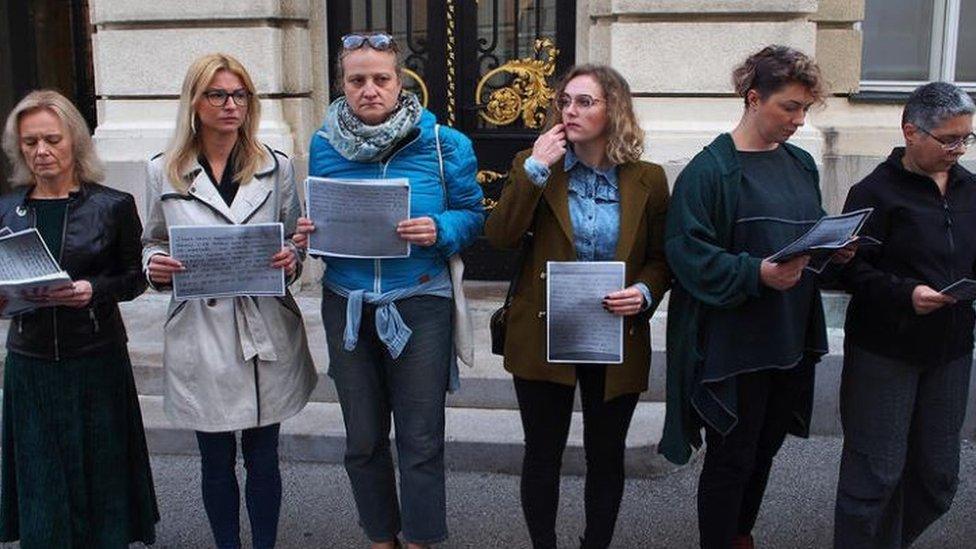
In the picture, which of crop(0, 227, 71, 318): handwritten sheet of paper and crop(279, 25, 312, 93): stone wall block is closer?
crop(0, 227, 71, 318): handwritten sheet of paper

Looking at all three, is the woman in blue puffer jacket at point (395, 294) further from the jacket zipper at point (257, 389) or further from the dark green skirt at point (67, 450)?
the dark green skirt at point (67, 450)

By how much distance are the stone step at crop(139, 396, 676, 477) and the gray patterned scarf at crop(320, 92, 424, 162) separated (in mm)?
2031

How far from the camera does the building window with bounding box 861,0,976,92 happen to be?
→ 21.2ft

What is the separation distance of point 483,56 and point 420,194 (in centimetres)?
365

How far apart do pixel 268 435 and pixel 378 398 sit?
17.2 inches

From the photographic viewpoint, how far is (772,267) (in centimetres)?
304

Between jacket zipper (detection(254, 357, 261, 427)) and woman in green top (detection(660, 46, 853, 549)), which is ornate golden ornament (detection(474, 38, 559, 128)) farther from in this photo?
jacket zipper (detection(254, 357, 261, 427))

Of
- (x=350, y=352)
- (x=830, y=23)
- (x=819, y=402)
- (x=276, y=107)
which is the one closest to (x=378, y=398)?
(x=350, y=352)

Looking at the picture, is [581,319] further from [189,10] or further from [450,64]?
[189,10]

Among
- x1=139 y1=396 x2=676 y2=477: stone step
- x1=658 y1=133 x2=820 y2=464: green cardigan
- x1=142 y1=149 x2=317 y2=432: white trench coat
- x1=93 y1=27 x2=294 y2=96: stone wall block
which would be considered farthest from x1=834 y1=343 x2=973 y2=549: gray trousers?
x1=93 y1=27 x2=294 y2=96: stone wall block

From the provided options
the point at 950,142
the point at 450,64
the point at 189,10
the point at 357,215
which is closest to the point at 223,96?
the point at 357,215

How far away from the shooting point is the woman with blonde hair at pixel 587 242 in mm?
3209

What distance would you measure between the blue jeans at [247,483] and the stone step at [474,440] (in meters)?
1.25

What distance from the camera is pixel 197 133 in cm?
339
